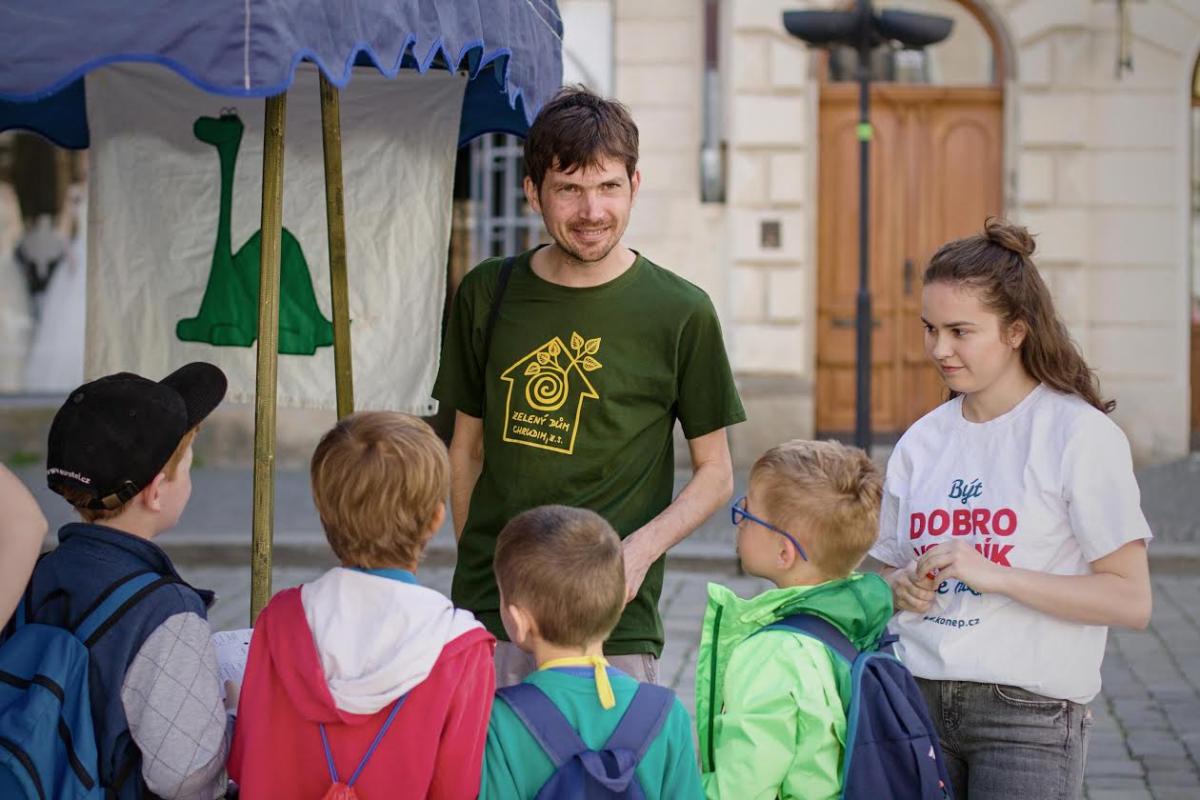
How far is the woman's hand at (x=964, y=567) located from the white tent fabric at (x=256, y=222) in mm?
2128

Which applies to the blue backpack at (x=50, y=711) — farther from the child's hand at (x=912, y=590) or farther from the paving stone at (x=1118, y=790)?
the paving stone at (x=1118, y=790)

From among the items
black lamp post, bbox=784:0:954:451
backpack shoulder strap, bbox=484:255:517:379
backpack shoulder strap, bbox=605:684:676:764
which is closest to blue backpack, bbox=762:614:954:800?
backpack shoulder strap, bbox=605:684:676:764

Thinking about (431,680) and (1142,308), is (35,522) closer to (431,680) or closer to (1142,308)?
(431,680)

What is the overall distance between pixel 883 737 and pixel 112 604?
4.62 ft

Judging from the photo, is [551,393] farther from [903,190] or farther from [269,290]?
[903,190]

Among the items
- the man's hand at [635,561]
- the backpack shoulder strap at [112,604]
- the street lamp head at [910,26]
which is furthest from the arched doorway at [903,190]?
the backpack shoulder strap at [112,604]

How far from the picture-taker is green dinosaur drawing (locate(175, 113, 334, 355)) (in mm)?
4883

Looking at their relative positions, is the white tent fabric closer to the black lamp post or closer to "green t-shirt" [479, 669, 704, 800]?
"green t-shirt" [479, 669, 704, 800]

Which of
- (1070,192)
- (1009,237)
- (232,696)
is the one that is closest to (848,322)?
(1070,192)

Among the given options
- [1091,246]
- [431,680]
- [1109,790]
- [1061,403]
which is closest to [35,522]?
[431,680]

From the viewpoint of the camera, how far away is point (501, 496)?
363 cm

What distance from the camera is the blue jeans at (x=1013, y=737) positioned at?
321 centimetres

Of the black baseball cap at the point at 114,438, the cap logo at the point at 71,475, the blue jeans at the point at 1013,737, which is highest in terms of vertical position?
the black baseball cap at the point at 114,438

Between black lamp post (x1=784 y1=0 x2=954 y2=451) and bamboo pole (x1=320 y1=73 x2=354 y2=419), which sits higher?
black lamp post (x1=784 y1=0 x2=954 y2=451)
